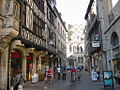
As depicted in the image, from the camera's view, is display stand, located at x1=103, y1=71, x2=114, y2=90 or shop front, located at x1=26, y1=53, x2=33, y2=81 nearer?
display stand, located at x1=103, y1=71, x2=114, y2=90

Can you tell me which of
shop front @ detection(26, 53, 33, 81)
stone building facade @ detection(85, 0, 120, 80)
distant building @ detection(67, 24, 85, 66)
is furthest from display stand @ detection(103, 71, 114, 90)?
distant building @ detection(67, 24, 85, 66)

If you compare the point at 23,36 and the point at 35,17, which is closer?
the point at 23,36

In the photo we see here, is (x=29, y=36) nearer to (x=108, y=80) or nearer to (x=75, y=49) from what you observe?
(x=108, y=80)

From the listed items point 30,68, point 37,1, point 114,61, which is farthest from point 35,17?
point 114,61

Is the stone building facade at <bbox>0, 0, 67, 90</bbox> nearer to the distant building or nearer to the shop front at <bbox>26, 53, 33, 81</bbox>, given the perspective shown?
the shop front at <bbox>26, 53, 33, 81</bbox>

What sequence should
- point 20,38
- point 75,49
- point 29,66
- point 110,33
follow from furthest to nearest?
1. point 75,49
2. point 29,66
3. point 110,33
4. point 20,38

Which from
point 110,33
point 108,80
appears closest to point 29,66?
point 108,80

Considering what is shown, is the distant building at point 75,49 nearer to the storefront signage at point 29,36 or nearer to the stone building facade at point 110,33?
the stone building facade at point 110,33

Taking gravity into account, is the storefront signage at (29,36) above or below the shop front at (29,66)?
above

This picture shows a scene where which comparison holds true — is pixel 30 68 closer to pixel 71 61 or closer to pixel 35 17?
pixel 35 17

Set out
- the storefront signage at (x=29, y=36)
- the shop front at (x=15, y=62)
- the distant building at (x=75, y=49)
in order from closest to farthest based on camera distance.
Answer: the shop front at (x=15, y=62)
the storefront signage at (x=29, y=36)
the distant building at (x=75, y=49)

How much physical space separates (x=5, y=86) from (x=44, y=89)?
2.58 metres

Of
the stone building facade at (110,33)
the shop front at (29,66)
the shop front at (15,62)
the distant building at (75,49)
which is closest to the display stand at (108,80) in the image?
the stone building facade at (110,33)

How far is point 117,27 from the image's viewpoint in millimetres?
11047
